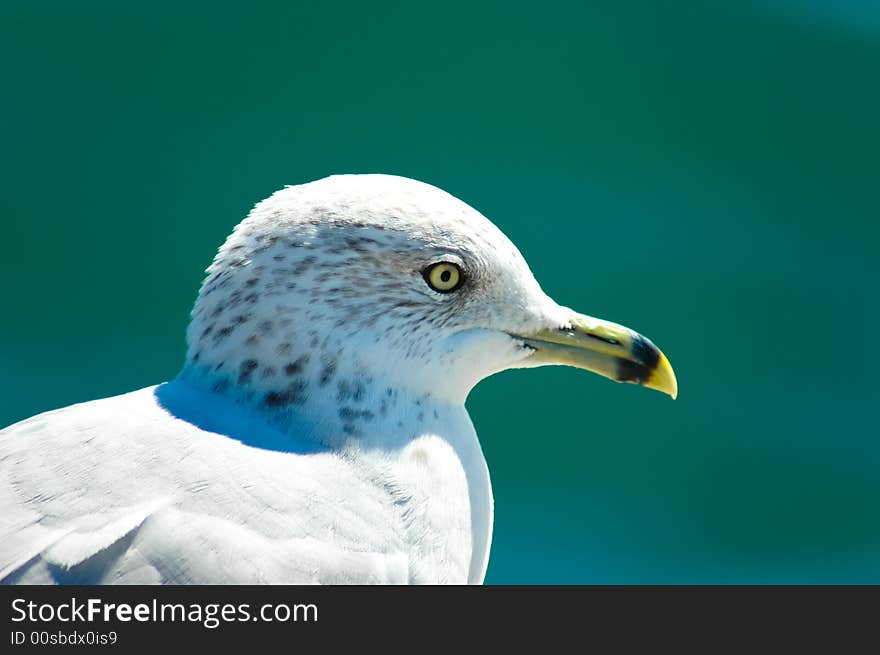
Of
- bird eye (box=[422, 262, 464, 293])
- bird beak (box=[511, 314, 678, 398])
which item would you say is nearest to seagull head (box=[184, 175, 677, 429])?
bird eye (box=[422, 262, 464, 293])

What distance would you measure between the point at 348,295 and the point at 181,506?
437mm

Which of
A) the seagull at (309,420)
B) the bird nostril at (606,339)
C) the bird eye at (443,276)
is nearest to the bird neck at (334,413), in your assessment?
the seagull at (309,420)

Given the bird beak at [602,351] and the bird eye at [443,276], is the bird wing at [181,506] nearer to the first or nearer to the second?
the bird eye at [443,276]

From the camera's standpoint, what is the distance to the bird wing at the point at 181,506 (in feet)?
6.58

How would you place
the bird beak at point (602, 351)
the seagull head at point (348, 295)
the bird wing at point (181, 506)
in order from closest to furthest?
the bird wing at point (181, 506), the seagull head at point (348, 295), the bird beak at point (602, 351)

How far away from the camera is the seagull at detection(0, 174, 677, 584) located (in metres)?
2.05

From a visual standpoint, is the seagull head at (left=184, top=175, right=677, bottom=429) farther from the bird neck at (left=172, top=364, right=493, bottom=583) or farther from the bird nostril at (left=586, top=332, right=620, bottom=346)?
the bird nostril at (left=586, top=332, right=620, bottom=346)

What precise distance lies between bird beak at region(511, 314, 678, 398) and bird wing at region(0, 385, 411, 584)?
1.42 ft

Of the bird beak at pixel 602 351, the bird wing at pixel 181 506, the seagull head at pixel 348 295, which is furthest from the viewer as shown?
the bird beak at pixel 602 351

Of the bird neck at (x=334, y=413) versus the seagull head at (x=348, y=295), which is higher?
the seagull head at (x=348, y=295)

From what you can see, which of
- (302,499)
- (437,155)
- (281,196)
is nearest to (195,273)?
(437,155)

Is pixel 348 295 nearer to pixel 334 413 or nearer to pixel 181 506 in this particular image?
pixel 334 413

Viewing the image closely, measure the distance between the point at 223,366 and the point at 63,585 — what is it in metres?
0.47
